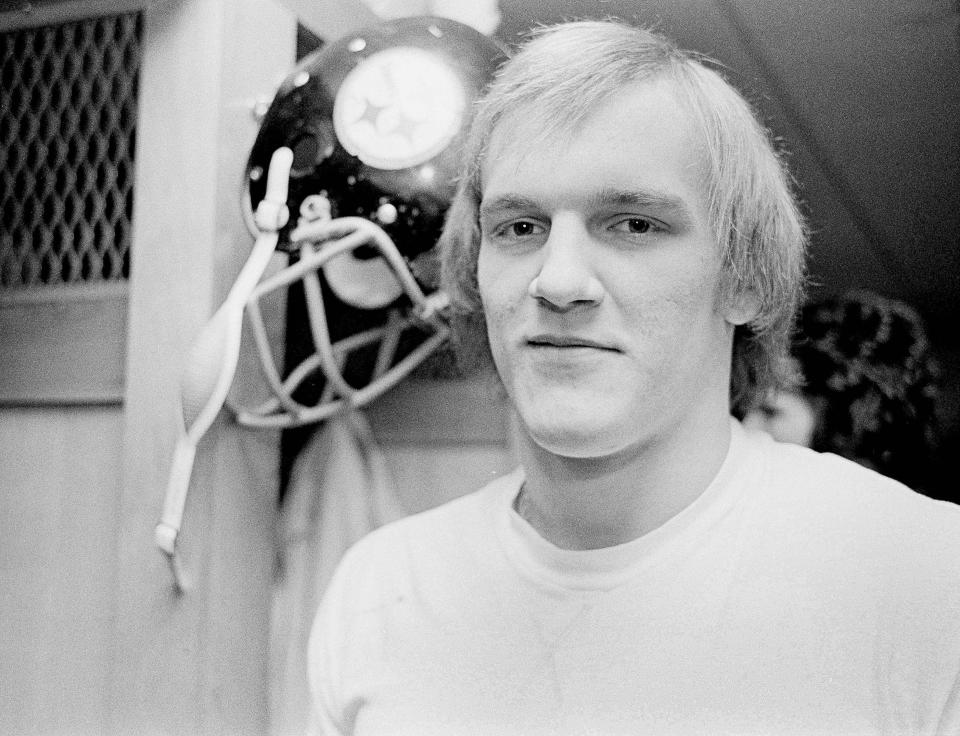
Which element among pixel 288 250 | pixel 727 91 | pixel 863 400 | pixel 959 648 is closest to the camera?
pixel 959 648

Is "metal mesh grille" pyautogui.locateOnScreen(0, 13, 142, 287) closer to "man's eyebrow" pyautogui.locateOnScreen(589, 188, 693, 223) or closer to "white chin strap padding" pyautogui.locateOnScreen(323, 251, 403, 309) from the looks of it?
Answer: "white chin strap padding" pyautogui.locateOnScreen(323, 251, 403, 309)

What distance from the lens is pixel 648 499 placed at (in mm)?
687

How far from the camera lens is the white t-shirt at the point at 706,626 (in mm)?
620

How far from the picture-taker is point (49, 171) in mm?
1012

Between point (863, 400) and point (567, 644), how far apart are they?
69 centimetres

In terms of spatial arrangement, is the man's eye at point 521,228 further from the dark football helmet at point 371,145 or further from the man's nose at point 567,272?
the dark football helmet at point 371,145

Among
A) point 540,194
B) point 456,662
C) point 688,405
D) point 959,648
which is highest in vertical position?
point 540,194

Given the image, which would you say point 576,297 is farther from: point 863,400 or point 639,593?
point 863,400

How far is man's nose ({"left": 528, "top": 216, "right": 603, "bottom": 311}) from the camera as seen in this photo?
60 cm

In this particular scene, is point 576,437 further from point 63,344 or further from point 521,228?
point 63,344

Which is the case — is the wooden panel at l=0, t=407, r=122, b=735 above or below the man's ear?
below

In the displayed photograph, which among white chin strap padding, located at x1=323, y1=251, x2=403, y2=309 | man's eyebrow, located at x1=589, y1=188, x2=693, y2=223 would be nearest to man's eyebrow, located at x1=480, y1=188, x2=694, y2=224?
man's eyebrow, located at x1=589, y1=188, x2=693, y2=223

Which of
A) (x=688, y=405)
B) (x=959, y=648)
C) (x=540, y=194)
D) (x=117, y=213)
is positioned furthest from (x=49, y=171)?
(x=959, y=648)

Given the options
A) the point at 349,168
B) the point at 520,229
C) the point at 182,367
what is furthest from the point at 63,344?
the point at 520,229
